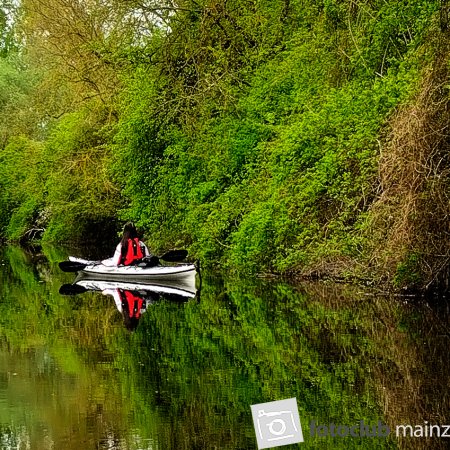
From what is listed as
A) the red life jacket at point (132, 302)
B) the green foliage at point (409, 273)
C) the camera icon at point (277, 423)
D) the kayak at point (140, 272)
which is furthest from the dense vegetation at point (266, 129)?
the camera icon at point (277, 423)

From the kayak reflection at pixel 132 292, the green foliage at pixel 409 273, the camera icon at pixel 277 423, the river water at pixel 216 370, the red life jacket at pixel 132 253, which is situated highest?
the red life jacket at pixel 132 253

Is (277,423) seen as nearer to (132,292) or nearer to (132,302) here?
(132,302)

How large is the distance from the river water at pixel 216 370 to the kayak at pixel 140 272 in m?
4.07

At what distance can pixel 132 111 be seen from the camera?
33219 mm

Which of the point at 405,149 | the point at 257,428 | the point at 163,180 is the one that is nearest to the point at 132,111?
the point at 163,180

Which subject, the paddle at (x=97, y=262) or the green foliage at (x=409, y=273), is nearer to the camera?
the green foliage at (x=409, y=273)

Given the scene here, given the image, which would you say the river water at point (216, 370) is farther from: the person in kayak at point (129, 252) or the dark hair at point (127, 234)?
the person in kayak at point (129, 252)

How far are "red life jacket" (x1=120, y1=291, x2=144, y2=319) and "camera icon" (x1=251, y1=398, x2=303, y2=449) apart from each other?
796 centimetres

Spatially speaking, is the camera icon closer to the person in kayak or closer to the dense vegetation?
the dense vegetation

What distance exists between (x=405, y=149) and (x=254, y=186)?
9.76m

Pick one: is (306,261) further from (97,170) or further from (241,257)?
(97,170)

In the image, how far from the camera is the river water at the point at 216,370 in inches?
356

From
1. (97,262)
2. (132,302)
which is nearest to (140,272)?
(97,262)

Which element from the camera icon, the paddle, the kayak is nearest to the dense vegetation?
the paddle
